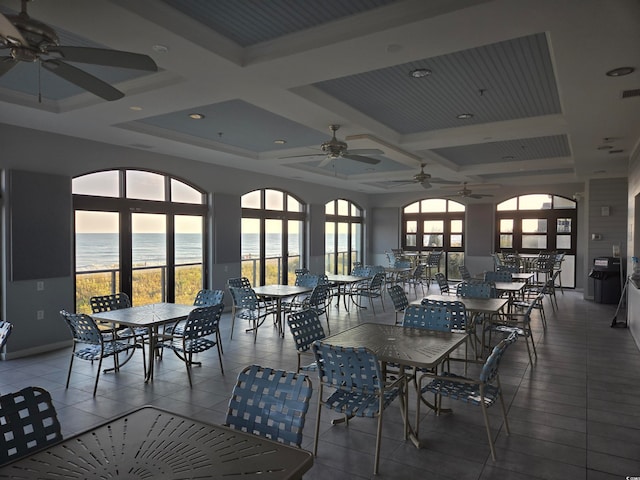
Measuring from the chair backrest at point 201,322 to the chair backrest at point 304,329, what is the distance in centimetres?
115

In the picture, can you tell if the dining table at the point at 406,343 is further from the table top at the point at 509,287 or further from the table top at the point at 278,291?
the table top at the point at 509,287

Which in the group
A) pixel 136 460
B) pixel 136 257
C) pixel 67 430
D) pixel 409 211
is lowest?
pixel 67 430

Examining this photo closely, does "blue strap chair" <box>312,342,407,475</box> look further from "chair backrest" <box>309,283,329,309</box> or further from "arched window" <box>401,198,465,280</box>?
"arched window" <box>401,198,465,280</box>

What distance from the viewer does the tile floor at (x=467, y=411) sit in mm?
2920

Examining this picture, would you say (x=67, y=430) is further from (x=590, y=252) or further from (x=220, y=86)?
(x=590, y=252)

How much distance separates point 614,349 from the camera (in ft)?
18.9

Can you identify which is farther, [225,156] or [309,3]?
[225,156]

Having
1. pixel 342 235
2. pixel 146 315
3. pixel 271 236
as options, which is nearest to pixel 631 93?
pixel 146 315

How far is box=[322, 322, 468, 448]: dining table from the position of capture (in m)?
2.97

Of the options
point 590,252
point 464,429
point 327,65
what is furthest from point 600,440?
point 590,252

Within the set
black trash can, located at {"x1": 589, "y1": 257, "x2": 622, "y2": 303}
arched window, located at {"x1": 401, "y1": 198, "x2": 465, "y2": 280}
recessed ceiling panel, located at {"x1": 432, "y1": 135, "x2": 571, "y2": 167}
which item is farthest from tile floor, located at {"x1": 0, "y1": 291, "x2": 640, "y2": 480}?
arched window, located at {"x1": 401, "y1": 198, "x2": 465, "y2": 280}

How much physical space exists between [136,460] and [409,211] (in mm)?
13321

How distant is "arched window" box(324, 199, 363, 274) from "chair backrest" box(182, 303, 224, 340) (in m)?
7.71

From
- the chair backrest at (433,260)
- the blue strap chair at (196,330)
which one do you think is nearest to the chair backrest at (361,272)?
the chair backrest at (433,260)
